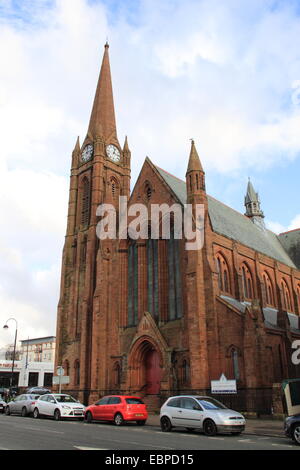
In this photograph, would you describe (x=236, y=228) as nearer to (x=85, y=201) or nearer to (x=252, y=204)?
(x=85, y=201)

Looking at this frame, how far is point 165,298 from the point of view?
31672 mm

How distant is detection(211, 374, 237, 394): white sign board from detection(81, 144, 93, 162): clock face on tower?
2924 centimetres

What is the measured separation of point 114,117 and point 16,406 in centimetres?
3414

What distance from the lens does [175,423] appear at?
17.3 meters

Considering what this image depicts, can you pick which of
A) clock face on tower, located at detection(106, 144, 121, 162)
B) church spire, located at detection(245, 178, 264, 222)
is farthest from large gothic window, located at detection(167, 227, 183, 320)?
church spire, located at detection(245, 178, 264, 222)

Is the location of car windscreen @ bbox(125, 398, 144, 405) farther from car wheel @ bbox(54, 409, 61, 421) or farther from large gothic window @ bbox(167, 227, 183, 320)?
large gothic window @ bbox(167, 227, 183, 320)

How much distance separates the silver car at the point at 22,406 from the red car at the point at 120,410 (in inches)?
221

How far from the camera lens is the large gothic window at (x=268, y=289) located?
39062 mm

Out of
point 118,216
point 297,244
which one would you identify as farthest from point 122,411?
point 297,244

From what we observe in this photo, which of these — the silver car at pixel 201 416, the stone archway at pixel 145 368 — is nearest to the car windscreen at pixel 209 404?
the silver car at pixel 201 416

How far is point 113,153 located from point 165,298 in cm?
2104

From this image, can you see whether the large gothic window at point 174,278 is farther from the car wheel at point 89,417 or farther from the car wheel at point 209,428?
the car wheel at point 209,428

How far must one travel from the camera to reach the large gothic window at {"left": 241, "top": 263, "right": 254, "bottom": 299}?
36.1m
